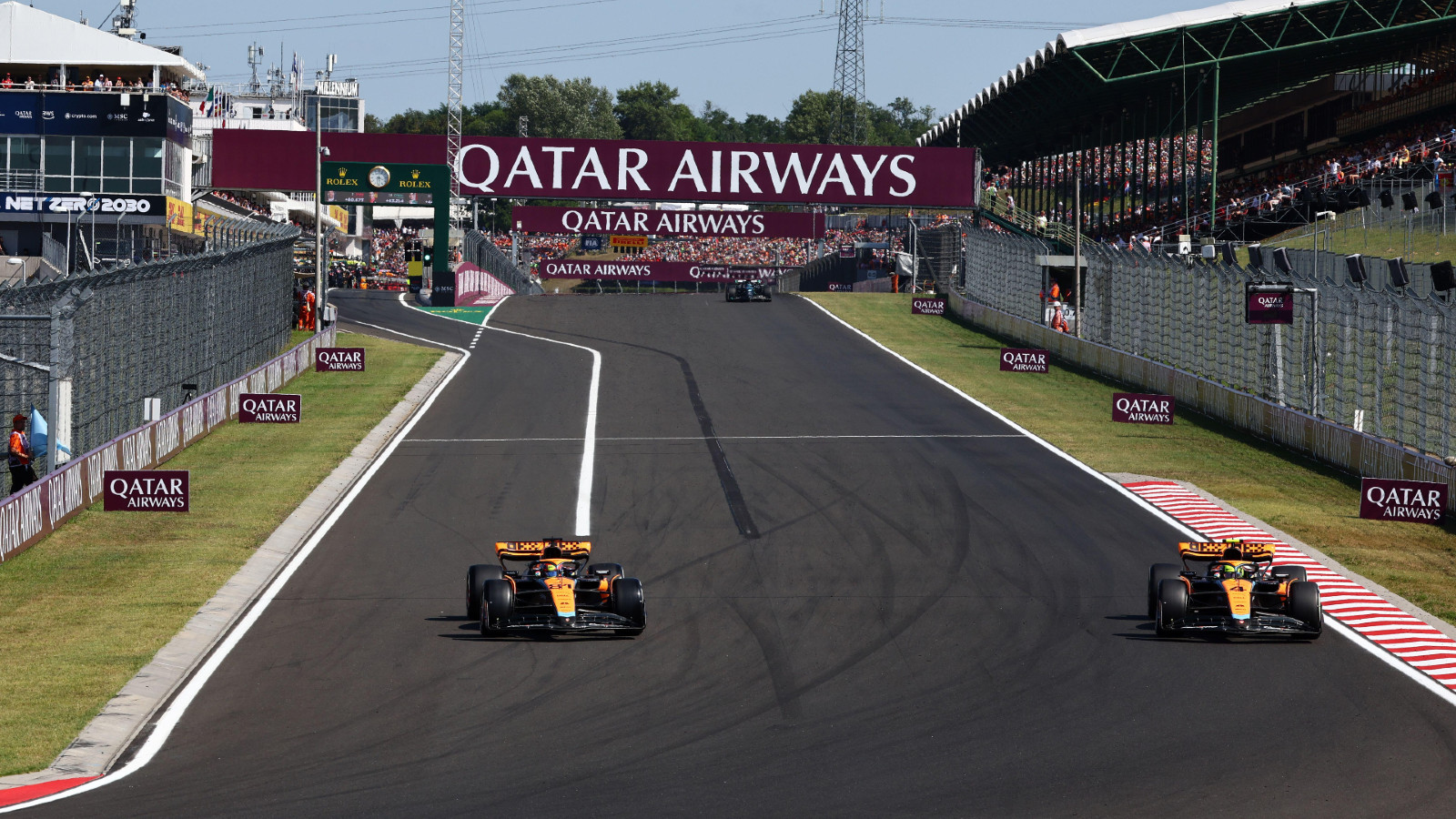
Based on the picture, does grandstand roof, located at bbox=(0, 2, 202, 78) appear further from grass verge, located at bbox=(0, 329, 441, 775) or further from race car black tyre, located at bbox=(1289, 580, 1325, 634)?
race car black tyre, located at bbox=(1289, 580, 1325, 634)

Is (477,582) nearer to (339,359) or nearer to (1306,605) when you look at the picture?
(1306,605)

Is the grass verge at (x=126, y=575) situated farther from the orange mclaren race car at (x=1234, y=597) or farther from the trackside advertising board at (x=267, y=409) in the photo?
the orange mclaren race car at (x=1234, y=597)

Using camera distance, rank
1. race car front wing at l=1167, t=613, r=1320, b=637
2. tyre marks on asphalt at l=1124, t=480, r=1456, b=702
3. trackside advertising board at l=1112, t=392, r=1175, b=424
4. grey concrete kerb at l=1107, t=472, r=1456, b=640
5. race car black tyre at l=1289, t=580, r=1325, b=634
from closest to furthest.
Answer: tyre marks on asphalt at l=1124, t=480, r=1456, b=702
race car front wing at l=1167, t=613, r=1320, b=637
race car black tyre at l=1289, t=580, r=1325, b=634
grey concrete kerb at l=1107, t=472, r=1456, b=640
trackside advertising board at l=1112, t=392, r=1175, b=424

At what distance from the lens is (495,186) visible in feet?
225

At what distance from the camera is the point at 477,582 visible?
16.6 meters

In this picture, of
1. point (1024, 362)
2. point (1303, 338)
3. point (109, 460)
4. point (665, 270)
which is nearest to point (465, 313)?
point (1024, 362)

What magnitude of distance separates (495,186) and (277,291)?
24.4 m

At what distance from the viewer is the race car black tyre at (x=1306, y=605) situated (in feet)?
51.6

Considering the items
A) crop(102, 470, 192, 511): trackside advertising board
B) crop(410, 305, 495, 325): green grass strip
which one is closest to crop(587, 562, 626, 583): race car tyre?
crop(102, 470, 192, 511): trackside advertising board

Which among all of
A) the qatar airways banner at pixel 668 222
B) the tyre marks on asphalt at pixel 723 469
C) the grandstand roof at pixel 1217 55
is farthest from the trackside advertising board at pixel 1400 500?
the qatar airways banner at pixel 668 222

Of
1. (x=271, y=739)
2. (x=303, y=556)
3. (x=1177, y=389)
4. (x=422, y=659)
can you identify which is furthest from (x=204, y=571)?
(x=1177, y=389)

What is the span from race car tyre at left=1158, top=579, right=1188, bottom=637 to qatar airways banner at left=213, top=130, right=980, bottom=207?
53.4m

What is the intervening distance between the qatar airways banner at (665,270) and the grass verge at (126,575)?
2961 inches

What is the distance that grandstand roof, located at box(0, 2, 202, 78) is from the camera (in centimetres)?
7681
